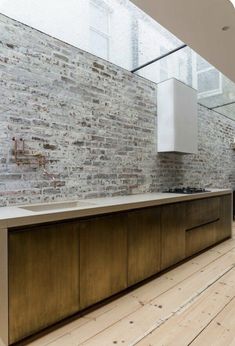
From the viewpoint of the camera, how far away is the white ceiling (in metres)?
2.32

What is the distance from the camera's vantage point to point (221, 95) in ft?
16.9

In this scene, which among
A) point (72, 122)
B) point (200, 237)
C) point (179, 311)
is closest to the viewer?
point (179, 311)

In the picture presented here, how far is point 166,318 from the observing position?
6.87 feet

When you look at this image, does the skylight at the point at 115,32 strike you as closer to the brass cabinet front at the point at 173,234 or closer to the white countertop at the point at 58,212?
the white countertop at the point at 58,212

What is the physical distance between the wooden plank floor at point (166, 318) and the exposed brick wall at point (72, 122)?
121cm

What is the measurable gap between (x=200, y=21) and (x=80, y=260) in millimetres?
2570

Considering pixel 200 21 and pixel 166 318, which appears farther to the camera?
pixel 200 21

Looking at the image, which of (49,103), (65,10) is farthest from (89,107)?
(65,10)

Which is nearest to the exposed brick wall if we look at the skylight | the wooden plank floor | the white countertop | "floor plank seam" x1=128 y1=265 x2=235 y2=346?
the skylight

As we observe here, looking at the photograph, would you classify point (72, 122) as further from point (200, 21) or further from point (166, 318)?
point (166, 318)

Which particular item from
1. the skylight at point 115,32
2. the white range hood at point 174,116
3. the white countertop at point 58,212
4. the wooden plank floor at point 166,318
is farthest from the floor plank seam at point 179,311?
the skylight at point 115,32

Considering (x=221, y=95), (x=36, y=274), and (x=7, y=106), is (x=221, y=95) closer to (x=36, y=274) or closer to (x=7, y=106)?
(x=7, y=106)

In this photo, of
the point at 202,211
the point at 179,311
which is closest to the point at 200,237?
the point at 202,211

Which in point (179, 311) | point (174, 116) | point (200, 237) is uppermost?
point (174, 116)
